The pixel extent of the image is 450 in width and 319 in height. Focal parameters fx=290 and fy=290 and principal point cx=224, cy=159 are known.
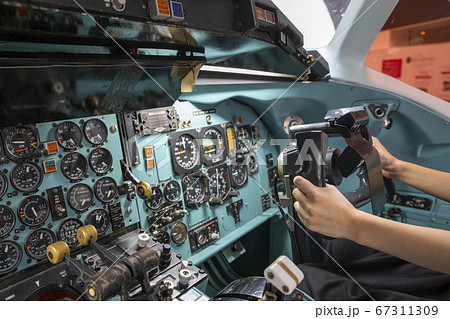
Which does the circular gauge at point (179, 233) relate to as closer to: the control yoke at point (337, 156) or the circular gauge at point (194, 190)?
the circular gauge at point (194, 190)

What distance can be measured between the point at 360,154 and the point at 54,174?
5.83 feet

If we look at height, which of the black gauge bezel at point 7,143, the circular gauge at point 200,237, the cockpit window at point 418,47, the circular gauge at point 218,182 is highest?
the cockpit window at point 418,47

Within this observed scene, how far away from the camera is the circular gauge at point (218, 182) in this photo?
2.84 metres

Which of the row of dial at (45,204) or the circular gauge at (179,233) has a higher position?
the row of dial at (45,204)

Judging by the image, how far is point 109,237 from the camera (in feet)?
6.72

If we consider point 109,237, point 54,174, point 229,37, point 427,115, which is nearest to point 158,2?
point 229,37

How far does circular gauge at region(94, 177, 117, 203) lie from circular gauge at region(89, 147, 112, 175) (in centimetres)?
6

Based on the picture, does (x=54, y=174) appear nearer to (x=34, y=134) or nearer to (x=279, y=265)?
(x=34, y=134)

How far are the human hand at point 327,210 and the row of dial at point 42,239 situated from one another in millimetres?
1421

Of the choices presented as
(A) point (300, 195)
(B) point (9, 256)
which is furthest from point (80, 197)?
(A) point (300, 195)

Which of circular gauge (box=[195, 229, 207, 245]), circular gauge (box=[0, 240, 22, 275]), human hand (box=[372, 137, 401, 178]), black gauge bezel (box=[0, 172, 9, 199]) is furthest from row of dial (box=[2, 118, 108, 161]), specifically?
human hand (box=[372, 137, 401, 178])

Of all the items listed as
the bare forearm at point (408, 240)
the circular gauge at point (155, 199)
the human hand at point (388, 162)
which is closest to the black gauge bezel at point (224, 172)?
the circular gauge at point (155, 199)

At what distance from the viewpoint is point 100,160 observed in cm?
204

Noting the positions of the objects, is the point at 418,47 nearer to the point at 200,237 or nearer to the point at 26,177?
the point at 200,237
